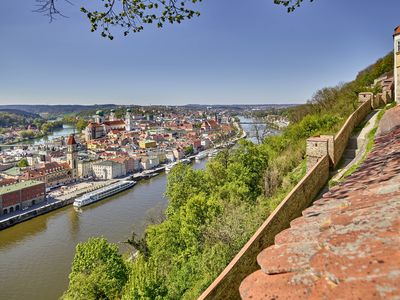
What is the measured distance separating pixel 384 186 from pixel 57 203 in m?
33.5

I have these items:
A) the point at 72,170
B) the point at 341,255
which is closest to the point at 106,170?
the point at 72,170

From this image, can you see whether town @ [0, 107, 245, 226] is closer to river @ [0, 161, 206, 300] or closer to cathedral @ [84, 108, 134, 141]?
river @ [0, 161, 206, 300]

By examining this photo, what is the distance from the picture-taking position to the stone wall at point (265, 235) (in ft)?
14.7

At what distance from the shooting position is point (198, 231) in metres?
13.5

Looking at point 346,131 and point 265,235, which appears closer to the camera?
point 265,235

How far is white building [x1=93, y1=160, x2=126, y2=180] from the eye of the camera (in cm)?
4481

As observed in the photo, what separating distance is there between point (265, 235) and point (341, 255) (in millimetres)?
4253

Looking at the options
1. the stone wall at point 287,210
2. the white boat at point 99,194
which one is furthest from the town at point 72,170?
the stone wall at point 287,210

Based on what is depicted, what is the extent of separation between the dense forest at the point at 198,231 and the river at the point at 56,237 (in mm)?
4180

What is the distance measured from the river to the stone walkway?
1646 centimetres

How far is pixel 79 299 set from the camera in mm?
11836

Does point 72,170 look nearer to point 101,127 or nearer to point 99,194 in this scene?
point 99,194

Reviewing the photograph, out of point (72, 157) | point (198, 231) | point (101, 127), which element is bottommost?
point (198, 231)


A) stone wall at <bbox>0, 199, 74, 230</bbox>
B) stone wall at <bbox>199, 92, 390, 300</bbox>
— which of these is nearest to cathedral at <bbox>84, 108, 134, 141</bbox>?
stone wall at <bbox>0, 199, 74, 230</bbox>
